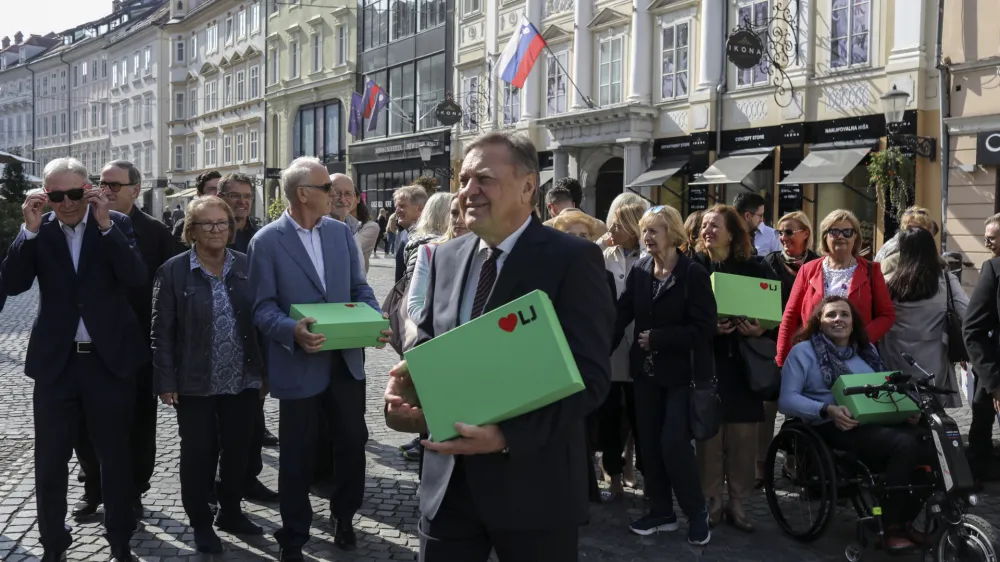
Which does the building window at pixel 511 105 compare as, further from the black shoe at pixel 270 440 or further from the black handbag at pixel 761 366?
the black handbag at pixel 761 366

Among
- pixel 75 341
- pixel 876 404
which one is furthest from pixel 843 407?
pixel 75 341

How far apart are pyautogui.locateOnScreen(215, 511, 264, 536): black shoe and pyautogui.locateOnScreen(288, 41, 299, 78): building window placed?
1630 inches

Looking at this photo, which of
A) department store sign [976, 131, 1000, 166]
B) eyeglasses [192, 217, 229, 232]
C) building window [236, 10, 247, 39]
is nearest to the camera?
eyeglasses [192, 217, 229, 232]

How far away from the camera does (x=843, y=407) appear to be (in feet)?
16.7

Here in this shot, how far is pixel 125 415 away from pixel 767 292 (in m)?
3.66

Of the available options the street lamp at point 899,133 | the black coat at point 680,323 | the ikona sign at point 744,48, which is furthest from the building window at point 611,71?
the black coat at point 680,323

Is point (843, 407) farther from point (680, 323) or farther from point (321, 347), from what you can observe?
point (321, 347)

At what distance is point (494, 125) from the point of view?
29.9 m

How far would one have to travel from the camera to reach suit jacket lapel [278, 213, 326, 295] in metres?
4.79

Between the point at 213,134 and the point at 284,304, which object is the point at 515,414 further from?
the point at 213,134

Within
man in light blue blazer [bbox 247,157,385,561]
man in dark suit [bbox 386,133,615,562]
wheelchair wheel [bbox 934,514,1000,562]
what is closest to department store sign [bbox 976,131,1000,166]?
wheelchair wheel [bbox 934,514,1000,562]

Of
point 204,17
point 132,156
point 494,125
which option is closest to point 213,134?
point 204,17

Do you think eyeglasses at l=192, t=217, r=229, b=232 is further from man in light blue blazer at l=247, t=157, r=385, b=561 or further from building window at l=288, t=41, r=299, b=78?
building window at l=288, t=41, r=299, b=78

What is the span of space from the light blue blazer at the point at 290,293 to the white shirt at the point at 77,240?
0.79 m
